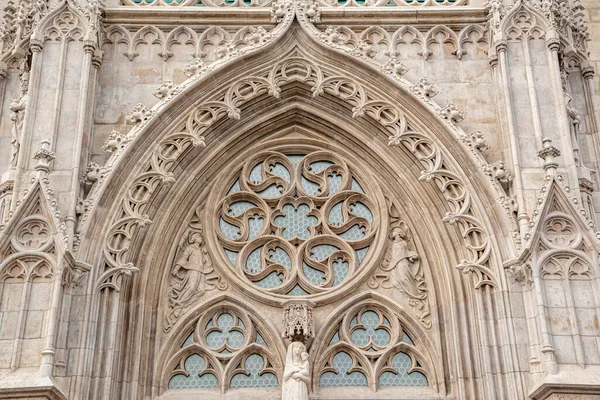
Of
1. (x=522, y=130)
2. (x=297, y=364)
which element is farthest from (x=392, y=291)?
(x=522, y=130)

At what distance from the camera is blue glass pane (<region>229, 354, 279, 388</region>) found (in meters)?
14.6

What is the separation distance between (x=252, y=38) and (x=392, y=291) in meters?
4.59

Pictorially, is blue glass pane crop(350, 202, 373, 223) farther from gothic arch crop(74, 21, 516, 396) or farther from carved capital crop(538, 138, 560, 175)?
carved capital crop(538, 138, 560, 175)

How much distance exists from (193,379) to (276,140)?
13.6ft

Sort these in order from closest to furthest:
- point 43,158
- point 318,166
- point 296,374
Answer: point 296,374 < point 43,158 < point 318,166

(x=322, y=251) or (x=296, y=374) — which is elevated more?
(x=322, y=251)

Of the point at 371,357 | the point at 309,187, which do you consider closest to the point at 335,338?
the point at 371,357

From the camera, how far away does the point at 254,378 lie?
577 inches

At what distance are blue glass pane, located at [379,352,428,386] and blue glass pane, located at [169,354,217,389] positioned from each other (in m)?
2.48

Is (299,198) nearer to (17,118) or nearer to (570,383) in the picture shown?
(17,118)

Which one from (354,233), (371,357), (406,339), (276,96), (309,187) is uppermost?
(276,96)

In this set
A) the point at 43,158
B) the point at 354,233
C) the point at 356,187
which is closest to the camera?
the point at 43,158

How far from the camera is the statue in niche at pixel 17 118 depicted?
14773 millimetres

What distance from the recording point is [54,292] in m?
13.2
